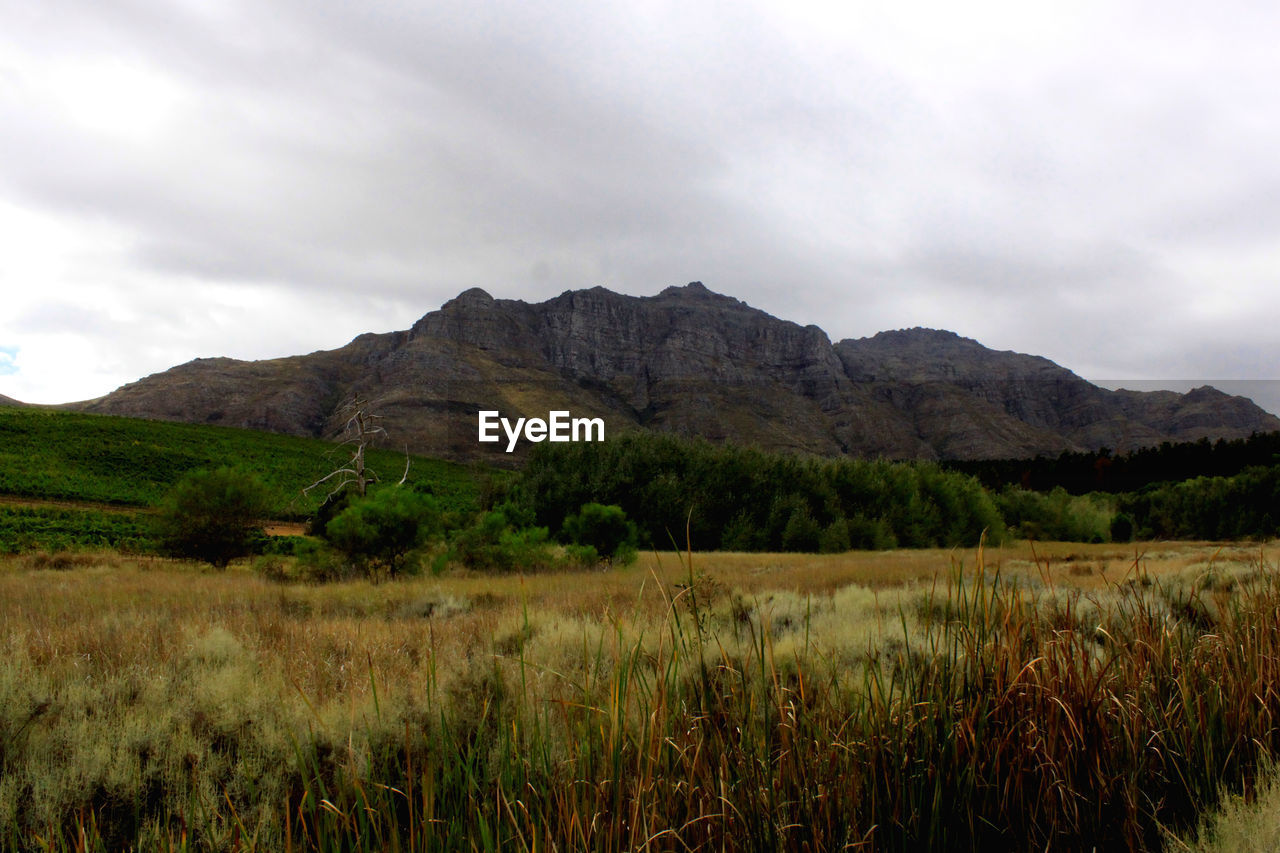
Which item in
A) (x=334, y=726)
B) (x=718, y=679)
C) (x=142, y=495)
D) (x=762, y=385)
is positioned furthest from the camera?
(x=762, y=385)

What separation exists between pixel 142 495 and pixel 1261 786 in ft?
177

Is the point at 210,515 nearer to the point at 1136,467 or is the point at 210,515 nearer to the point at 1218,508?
the point at 1218,508

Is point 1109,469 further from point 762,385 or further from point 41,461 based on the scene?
point 41,461

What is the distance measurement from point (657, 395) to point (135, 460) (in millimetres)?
100737

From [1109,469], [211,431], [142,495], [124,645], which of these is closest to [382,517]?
[124,645]

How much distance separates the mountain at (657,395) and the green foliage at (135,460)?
1119 inches

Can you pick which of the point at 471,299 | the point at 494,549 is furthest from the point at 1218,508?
the point at 471,299

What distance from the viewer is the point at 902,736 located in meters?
2.90

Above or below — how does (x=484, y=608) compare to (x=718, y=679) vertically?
below

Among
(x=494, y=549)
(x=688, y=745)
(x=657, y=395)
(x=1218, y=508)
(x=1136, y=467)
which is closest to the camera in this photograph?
(x=688, y=745)

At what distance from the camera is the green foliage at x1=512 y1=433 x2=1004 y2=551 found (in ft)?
121

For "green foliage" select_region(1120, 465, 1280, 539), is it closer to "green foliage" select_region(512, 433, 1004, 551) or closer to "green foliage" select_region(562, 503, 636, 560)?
"green foliage" select_region(512, 433, 1004, 551)

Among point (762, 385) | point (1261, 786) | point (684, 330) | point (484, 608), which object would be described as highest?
point (684, 330)

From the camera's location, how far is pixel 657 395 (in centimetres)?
14438
